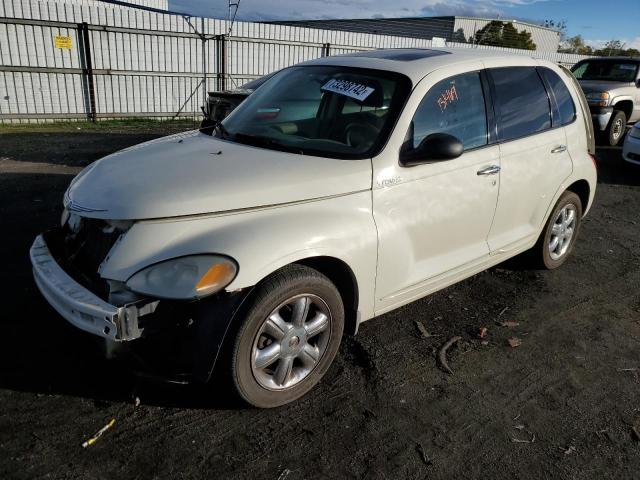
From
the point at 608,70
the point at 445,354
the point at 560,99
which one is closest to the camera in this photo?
the point at 445,354

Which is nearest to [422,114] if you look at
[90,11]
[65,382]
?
[65,382]

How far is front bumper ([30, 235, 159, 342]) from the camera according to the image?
2424mm

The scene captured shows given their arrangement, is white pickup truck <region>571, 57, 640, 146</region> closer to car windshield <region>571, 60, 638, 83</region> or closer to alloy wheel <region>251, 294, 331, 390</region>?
car windshield <region>571, 60, 638, 83</region>

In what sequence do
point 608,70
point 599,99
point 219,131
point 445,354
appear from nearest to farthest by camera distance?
point 445,354 → point 219,131 → point 599,99 → point 608,70

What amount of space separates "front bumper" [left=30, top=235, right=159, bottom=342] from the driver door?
1446 mm

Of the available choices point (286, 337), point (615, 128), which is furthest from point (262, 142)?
point (615, 128)

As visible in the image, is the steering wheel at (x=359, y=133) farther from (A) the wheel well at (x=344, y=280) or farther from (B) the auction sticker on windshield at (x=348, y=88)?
(A) the wheel well at (x=344, y=280)

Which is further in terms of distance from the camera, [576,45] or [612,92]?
[576,45]

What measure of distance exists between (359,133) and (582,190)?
281 cm

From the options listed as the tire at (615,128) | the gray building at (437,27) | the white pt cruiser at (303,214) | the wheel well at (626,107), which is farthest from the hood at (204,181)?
the gray building at (437,27)

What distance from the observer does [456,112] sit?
365 cm

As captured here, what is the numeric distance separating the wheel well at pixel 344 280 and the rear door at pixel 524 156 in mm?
1461

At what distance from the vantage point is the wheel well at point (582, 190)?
492 centimetres

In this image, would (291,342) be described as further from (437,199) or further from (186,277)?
(437,199)
